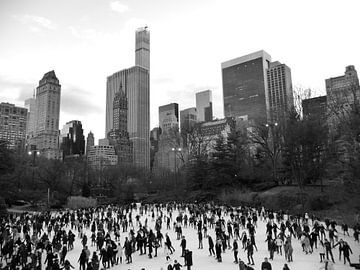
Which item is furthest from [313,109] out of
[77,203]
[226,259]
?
[77,203]

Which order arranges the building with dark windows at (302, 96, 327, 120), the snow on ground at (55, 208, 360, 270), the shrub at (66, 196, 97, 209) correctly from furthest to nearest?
the shrub at (66, 196, 97, 209) → the building with dark windows at (302, 96, 327, 120) → the snow on ground at (55, 208, 360, 270)

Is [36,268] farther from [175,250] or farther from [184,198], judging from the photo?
[184,198]

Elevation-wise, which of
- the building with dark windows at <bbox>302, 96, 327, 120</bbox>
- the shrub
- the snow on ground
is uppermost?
the building with dark windows at <bbox>302, 96, 327, 120</bbox>

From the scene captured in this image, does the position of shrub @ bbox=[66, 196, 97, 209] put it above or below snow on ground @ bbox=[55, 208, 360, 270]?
above

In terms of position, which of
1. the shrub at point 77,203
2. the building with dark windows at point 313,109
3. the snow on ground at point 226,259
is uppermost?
the building with dark windows at point 313,109

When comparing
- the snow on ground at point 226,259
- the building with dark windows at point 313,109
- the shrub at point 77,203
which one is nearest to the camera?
the snow on ground at point 226,259

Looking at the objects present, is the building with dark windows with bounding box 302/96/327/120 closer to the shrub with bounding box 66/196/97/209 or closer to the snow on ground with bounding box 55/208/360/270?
the snow on ground with bounding box 55/208/360/270

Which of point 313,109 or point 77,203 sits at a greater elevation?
point 313,109

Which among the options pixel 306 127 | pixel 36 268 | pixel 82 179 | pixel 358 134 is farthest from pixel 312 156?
pixel 82 179

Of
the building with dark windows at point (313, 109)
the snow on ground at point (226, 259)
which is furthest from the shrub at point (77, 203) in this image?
the building with dark windows at point (313, 109)

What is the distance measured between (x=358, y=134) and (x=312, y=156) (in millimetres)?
12437

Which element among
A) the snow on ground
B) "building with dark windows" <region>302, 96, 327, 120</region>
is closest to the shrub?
the snow on ground

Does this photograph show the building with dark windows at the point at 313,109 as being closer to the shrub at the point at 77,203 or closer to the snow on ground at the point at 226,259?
the snow on ground at the point at 226,259

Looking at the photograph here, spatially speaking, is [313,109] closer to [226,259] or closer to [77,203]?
[226,259]
